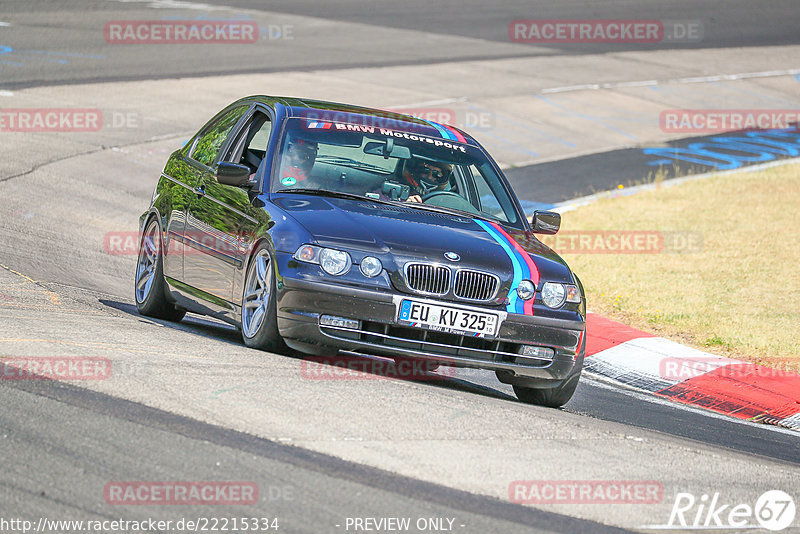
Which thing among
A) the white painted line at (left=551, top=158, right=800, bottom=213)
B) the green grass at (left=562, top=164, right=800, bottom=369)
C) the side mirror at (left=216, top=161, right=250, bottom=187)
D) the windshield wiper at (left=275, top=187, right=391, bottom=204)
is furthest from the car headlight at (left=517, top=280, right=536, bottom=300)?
the white painted line at (left=551, top=158, right=800, bottom=213)

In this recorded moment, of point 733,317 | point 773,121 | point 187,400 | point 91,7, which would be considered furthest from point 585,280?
point 91,7

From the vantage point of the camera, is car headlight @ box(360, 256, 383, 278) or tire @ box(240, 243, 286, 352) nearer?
car headlight @ box(360, 256, 383, 278)

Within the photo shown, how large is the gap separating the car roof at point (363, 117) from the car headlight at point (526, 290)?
182 cm

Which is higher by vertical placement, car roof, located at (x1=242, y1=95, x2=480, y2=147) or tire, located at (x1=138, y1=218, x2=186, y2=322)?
car roof, located at (x1=242, y1=95, x2=480, y2=147)

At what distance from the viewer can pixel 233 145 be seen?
8.93 m

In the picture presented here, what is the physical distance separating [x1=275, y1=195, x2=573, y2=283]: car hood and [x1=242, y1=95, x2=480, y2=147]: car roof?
2.93 ft

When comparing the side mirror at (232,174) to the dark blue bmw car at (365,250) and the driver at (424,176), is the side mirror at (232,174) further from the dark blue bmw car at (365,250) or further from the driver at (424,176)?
the driver at (424,176)

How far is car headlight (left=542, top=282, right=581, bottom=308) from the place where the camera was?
7352 mm

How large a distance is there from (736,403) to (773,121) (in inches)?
728

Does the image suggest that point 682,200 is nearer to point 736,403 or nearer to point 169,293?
point 736,403

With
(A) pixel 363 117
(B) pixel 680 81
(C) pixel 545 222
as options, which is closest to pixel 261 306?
(A) pixel 363 117

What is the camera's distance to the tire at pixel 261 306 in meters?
7.16

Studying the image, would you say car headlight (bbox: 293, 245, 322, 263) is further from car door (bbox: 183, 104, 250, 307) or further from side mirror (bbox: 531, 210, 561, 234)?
side mirror (bbox: 531, 210, 561, 234)

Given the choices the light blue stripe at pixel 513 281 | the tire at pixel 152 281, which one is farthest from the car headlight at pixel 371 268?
the tire at pixel 152 281
